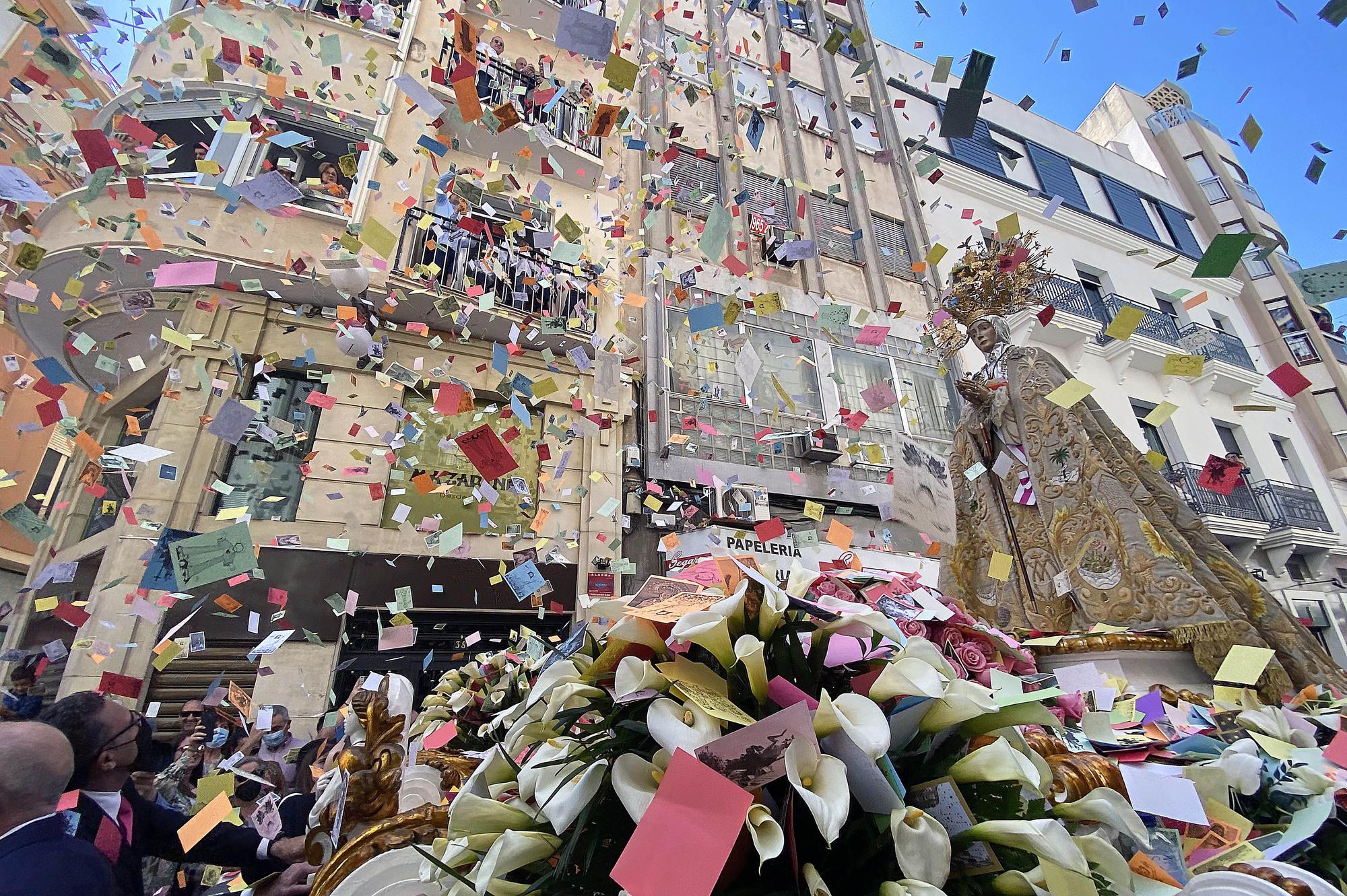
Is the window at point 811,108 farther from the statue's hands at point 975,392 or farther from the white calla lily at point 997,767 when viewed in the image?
the white calla lily at point 997,767

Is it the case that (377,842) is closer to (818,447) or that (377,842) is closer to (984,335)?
(984,335)

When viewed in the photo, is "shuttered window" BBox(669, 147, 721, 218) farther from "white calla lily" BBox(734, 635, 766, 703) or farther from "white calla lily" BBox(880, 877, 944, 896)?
"white calla lily" BBox(880, 877, 944, 896)

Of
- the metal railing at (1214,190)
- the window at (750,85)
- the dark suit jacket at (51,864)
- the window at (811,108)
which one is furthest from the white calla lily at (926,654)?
the metal railing at (1214,190)

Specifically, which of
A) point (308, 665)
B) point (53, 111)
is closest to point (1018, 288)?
point (308, 665)

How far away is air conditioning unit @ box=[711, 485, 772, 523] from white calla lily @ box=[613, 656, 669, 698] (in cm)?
732

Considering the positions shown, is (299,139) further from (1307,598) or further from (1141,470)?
(1307,598)

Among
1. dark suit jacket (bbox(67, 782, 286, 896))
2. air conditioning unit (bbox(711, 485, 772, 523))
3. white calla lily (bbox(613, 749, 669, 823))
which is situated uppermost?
air conditioning unit (bbox(711, 485, 772, 523))

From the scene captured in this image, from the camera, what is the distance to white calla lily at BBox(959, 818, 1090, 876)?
554 mm

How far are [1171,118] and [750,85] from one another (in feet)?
46.0

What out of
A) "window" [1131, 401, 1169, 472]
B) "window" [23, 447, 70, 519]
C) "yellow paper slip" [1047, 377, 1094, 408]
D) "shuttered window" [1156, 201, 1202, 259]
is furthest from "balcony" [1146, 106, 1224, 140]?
"window" [23, 447, 70, 519]

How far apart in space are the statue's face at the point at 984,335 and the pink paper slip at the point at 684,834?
3.20 m

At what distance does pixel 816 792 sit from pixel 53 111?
46.3 ft

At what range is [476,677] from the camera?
6.82 feet

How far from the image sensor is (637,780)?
2.22 ft
